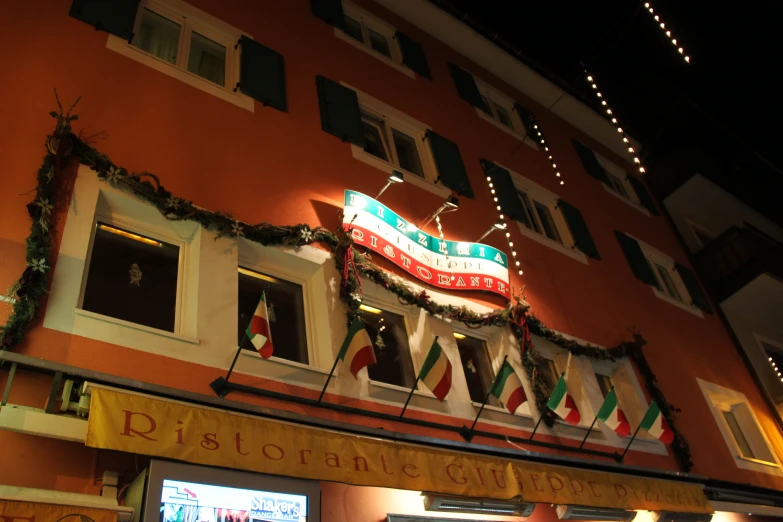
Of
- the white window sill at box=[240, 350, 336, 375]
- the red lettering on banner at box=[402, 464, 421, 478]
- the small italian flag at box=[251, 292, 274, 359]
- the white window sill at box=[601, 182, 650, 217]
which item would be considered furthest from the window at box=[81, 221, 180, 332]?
the white window sill at box=[601, 182, 650, 217]

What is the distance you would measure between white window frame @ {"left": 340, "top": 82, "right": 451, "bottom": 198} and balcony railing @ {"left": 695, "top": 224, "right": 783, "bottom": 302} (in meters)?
7.62

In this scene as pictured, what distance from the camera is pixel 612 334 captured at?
31.3ft

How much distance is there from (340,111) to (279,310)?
11.0 feet

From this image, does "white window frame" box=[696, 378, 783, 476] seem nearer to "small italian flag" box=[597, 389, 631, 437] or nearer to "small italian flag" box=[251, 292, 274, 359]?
"small italian flag" box=[597, 389, 631, 437]

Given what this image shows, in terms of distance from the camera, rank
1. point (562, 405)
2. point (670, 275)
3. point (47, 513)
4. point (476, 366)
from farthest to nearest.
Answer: point (670, 275) < point (476, 366) < point (562, 405) < point (47, 513)

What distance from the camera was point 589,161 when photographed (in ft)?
44.3

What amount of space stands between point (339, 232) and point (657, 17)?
6.23 metres

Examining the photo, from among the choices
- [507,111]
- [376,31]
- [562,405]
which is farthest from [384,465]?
[507,111]

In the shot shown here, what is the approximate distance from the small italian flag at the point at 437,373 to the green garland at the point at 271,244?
99cm

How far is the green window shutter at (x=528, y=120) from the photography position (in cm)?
1234

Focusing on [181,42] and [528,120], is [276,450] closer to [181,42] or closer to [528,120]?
[181,42]

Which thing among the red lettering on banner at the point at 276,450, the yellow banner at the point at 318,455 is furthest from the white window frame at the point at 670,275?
the red lettering on banner at the point at 276,450

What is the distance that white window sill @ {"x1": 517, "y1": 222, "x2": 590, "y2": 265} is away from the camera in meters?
9.75

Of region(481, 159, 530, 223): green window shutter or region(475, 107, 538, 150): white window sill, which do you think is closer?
region(481, 159, 530, 223): green window shutter
